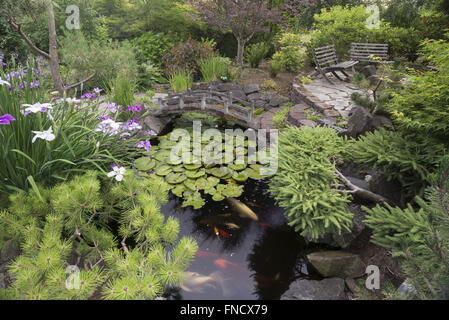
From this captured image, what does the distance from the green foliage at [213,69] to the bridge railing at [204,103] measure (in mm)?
1549

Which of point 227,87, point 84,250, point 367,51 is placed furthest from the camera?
point 367,51

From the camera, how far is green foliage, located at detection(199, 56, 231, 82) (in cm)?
782

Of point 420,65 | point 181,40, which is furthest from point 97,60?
point 420,65

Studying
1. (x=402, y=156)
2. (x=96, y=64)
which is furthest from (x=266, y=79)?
(x=402, y=156)

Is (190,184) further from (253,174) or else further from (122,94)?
(122,94)

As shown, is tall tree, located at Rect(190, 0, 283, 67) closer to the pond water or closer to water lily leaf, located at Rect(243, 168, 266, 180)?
water lily leaf, located at Rect(243, 168, 266, 180)

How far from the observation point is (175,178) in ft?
14.7

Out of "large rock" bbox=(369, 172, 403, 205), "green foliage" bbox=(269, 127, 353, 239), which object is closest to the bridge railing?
"green foliage" bbox=(269, 127, 353, 239)

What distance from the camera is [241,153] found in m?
5.25

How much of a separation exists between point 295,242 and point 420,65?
293 inches

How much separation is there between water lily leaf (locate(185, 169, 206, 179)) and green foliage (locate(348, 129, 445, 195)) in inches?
94.4

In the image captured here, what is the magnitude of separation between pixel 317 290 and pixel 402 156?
165 cm

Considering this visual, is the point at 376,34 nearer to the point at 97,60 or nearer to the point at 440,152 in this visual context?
the point at 440,152

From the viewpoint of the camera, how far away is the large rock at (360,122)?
4070mm
